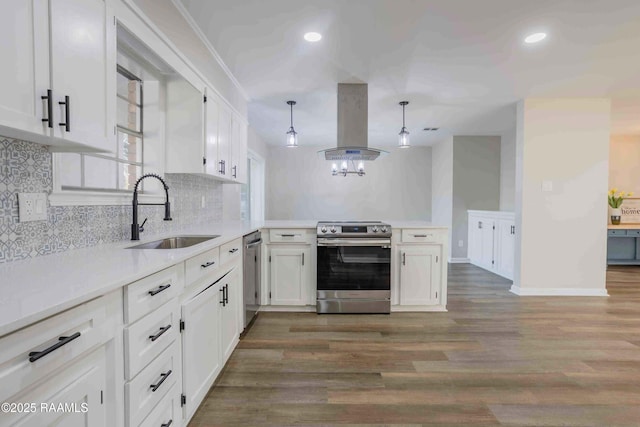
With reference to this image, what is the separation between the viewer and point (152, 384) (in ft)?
4.13

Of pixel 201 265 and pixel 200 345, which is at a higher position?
pixel 201 265

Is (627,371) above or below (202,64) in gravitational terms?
below

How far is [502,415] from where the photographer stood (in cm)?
176

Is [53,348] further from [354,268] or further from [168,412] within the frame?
[354,268]

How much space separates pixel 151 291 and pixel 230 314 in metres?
1.15

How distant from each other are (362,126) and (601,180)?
121 inches

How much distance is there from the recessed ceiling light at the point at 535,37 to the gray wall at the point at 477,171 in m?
3.65

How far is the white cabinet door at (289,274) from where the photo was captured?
11.2ft

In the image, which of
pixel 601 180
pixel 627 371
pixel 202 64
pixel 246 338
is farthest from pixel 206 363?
pixel 601 180

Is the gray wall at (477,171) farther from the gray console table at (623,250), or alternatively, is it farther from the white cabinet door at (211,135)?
the white cabinet door at (211,135)

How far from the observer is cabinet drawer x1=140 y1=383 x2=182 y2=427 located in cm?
126

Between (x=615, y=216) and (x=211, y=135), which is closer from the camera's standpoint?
(x=211, y=135)

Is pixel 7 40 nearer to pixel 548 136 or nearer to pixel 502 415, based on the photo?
pixel 502 415

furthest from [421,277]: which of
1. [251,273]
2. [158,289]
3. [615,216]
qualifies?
[615,216]
